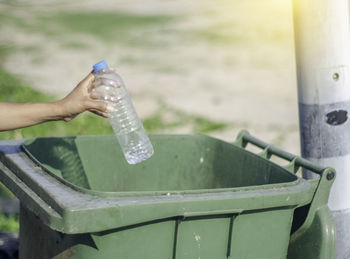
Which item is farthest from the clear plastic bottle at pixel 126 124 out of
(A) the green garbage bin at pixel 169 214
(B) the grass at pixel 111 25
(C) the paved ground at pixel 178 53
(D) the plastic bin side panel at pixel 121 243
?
(B) the grass at pixel 111 25

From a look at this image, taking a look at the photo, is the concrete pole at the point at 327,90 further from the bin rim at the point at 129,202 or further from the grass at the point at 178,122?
the grass at the point at 178,122

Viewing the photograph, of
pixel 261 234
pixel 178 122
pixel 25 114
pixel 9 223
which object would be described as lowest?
pixel 9 223

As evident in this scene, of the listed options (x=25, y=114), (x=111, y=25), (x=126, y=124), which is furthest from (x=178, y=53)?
(x=25, y=114)

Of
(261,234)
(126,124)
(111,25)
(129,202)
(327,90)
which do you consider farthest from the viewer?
(111,25)

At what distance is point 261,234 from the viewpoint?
2.80 meters

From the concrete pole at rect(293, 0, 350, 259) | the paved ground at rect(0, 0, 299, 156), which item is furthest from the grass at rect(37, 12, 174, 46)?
the concrete pole at rect(293, 0, 350, 259)

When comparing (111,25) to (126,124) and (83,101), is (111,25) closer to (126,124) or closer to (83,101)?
(126,124)

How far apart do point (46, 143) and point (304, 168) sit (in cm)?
146

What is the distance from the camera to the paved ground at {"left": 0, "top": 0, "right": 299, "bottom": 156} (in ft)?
25.0

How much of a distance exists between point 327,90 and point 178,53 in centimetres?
733

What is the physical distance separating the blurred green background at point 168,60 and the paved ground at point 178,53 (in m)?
0.02

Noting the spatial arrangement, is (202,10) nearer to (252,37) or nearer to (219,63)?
(252,37)

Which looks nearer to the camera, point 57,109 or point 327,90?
point 57,109

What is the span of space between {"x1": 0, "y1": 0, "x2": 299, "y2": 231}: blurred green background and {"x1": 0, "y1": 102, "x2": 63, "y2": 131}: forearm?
2325 mm
